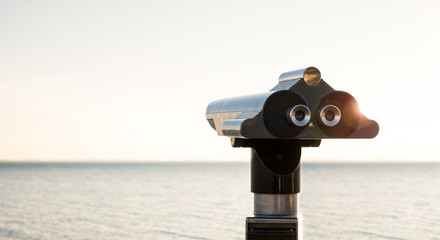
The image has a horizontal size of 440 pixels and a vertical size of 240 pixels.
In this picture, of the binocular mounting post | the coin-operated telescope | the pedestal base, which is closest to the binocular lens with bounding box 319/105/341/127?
the coin-operated telescope

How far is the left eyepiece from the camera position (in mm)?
2389

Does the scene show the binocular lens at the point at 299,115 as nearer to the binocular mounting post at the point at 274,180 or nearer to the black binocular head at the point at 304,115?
the black binocular head at the point at 304,115

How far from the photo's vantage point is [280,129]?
241cm

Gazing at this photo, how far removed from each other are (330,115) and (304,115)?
0.10 metres

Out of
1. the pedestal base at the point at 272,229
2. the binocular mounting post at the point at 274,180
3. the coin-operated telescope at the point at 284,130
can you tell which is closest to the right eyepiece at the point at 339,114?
the coin-operated telescope at the point at 284,130

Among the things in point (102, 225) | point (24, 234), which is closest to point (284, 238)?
point (24, 234)

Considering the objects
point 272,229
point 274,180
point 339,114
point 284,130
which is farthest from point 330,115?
point 272,229

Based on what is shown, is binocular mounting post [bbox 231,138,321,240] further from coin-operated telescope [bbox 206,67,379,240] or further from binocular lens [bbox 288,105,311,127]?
binocular lens [bbox 288,105,311,127]

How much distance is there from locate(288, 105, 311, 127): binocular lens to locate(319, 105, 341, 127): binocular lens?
54 millimetres

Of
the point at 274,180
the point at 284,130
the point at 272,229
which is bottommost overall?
Result: the point at 272,229

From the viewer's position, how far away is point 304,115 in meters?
2.42

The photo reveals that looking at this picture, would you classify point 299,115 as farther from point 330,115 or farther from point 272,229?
point 272,229

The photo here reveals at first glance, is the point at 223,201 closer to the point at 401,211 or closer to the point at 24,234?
the point at 401,211

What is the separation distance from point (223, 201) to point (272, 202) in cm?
3971
